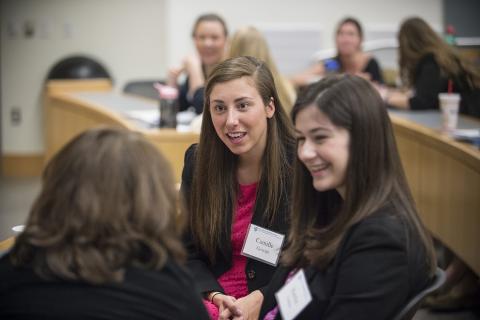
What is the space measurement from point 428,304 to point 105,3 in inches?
194

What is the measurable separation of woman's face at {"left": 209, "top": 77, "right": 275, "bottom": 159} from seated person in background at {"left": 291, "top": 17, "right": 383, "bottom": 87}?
11.5 ft

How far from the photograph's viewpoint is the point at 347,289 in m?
1.58

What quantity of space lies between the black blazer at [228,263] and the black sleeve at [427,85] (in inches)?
94.0

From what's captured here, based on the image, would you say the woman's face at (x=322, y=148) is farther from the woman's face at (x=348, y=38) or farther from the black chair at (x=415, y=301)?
the woman's face at (x=348, y=38)

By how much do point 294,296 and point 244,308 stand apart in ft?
1.46

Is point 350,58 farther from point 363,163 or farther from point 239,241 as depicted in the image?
point 363,163

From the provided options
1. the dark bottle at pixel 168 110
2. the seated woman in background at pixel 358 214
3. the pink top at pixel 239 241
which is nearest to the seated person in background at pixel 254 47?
the dark bottle at pixel 168 110

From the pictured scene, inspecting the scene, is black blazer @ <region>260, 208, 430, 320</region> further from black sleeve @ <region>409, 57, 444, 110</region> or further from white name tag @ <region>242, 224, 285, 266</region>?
black sleeve @ <region>409, 57, 444, 110</region>

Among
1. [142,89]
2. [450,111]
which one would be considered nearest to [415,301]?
[450,111]

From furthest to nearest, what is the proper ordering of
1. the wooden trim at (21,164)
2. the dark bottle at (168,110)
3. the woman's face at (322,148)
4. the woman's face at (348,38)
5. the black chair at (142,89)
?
the wooden trim at (21,164), the black chair at (142,89), the woman's face at (348,38), the dark bottle at (168,110), the woman's face at (322,148)

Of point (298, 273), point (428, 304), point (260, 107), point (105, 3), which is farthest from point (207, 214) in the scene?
point (105, 3)

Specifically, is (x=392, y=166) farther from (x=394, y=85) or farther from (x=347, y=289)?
(x=394, y=85)

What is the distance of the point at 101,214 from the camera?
4.52 ft

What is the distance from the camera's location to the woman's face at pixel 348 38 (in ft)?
19.0
